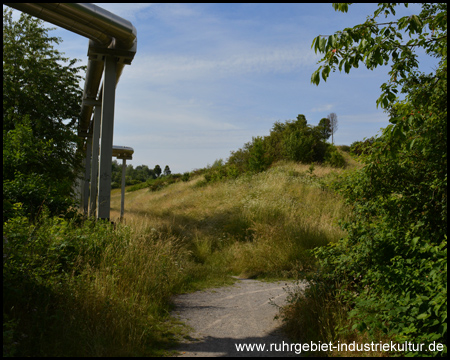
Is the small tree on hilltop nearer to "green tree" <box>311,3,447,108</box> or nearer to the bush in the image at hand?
the bush

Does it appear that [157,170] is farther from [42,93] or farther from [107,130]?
[107,130]

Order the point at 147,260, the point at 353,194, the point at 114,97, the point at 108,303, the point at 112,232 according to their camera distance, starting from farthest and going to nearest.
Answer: the point at 114,97, the point at 112,232, the point at 147,260, the point at 353,194, the point at 108,303

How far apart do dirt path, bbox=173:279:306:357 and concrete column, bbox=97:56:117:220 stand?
332 centimetres

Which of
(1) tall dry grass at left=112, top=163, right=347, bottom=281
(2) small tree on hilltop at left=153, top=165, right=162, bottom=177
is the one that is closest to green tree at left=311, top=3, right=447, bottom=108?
(1) tall dry grass at left=112, top=163, right=347, bottom=281

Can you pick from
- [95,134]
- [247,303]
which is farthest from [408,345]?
[95,134]

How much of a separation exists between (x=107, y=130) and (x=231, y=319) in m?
5.25

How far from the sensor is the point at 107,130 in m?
8.19

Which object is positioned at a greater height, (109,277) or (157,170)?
(157,170)

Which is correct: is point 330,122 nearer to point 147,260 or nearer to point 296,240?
point 296,240

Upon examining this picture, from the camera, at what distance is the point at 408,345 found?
10.4 ft

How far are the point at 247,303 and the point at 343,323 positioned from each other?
2009mm

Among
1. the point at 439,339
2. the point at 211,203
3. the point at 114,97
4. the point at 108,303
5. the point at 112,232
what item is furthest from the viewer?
the point at 211,203

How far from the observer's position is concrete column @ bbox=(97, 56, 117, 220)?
806 cm

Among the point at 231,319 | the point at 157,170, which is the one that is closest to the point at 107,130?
the point at 231,319
